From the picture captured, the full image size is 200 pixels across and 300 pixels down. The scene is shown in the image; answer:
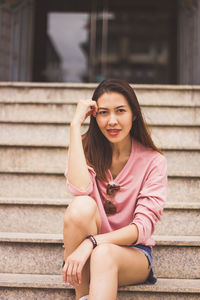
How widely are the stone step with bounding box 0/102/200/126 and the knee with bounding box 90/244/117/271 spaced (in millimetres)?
1595

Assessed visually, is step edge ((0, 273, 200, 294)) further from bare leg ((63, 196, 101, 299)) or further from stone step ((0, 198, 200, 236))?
stone step ((0, 198, 200, 236))

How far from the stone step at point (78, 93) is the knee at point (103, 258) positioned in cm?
184

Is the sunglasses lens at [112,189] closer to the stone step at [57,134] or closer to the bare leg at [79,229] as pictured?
the bare leg at [79,229]

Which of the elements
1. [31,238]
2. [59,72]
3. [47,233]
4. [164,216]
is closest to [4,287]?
[31,238]

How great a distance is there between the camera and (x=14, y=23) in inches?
200

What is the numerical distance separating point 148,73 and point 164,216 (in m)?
5.85

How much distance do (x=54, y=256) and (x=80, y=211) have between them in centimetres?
45

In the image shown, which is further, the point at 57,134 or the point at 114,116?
the point at 57,134

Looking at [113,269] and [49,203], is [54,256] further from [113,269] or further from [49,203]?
[113,269]

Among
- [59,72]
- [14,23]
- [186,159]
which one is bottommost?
[186,159]

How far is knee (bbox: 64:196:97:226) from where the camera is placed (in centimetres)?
140

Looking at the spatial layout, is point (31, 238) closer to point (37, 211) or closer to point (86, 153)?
point (37, 211)

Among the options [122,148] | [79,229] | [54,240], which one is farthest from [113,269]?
[122,148]

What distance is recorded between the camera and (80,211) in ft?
Result: 4.65
